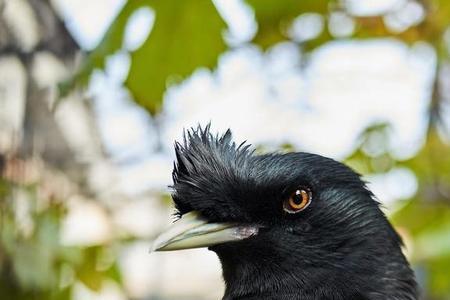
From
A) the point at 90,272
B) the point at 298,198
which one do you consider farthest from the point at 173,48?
the point at 90,272

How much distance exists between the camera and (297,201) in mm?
3051

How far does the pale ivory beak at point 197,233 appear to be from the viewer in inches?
112

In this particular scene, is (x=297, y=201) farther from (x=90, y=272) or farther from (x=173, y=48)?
(x=90, y=272)

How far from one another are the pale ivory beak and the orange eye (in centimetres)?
13

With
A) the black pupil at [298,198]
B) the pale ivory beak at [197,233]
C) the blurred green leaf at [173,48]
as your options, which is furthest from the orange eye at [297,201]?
the blurred green leaf at [173,48]

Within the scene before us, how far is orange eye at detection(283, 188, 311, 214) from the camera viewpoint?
3.02 metres

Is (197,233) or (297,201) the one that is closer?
(197,233)

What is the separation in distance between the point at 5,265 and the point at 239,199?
5.51ft

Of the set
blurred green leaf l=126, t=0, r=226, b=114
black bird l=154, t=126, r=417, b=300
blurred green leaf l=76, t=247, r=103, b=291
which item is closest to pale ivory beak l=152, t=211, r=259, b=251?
black bird l=154, t=126, r=417, b=300

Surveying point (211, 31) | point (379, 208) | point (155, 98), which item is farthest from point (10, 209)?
point (379, 208)

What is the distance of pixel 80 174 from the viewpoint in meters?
5.96

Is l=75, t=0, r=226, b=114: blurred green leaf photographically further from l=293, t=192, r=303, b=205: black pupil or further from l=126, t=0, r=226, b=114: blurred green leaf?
l=293, t=192, r=303, b=205: black pupil

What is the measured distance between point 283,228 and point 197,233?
334 millimetres

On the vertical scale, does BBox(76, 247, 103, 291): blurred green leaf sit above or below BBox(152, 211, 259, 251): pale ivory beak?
above
